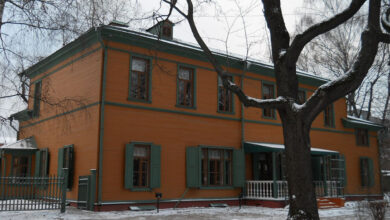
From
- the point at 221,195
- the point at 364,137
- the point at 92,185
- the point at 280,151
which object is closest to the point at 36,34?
the point at 92,185

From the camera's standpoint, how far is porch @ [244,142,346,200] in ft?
59.0

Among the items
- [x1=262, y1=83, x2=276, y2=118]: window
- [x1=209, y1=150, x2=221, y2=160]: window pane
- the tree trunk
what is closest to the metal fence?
[x1=209, y1=150, x2=221, y2=160]: window pane

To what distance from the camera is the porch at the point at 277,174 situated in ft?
59.0

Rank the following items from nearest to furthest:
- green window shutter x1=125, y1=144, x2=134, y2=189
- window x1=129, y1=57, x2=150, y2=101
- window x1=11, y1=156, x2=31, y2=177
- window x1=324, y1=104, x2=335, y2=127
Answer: green window shutter x1=125, y1=144, x2=134, y2=189 < window x1=129, y1=57, x2=150, y2=101 < window x1=11, y1=156, x2=31, y2=177 < window x1=324, y1=104, x2=335, y2=127

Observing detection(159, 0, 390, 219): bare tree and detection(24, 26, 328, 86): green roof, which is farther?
detection(24, 26, 328, 86): green roof

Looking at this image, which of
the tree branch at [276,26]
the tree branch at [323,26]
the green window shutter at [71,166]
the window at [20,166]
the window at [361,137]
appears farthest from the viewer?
the window at [361,137]

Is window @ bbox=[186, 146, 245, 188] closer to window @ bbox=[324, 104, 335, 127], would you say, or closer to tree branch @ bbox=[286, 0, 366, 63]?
window @ bbox=[324, 104, 335, 127]

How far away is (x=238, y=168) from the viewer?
60.3 ft

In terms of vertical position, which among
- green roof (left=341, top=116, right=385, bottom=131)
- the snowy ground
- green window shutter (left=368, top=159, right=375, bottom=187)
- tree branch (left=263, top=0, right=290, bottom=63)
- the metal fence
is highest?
tree branch (left=263, top=0, right=290, bottom=63)

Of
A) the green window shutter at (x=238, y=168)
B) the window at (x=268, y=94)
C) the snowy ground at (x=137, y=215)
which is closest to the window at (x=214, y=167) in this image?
the green window shutter at (x=238, y=168)

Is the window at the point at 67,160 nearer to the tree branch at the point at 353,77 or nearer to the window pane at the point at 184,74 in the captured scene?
the window pane at the point at 184,74

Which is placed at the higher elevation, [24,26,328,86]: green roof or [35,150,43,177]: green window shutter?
[24,26,328,86]: green roof

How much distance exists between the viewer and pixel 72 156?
639 inches

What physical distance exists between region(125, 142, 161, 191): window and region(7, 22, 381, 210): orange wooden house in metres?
0.04
